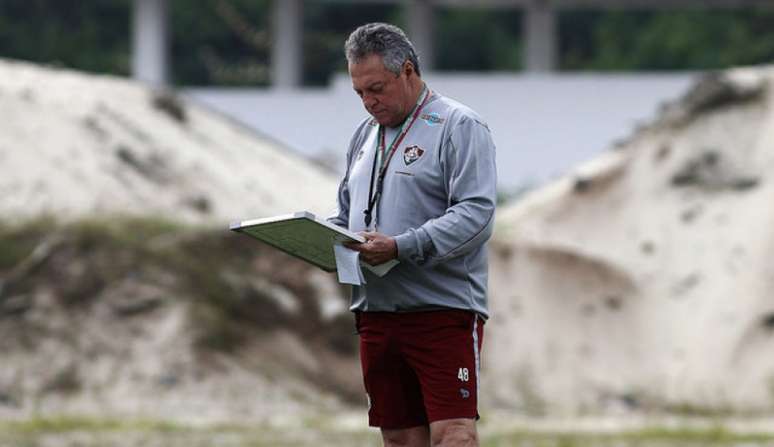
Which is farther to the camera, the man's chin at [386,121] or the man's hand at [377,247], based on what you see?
the man's chin at [386,121]

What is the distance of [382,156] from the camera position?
6609 millimetres

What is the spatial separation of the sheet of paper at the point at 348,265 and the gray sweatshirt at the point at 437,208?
156mm

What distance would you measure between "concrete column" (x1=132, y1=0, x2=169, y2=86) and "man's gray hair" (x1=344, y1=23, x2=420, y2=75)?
26873 mm

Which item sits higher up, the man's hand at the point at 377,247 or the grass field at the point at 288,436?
the man's hand at the point at 377,247

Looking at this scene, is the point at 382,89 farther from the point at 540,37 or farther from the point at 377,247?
the point at 540,37

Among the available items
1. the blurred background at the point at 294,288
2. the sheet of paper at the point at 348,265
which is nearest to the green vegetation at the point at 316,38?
the blurred background at the point at 294,288

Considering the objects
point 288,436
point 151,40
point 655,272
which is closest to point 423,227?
point 288,436

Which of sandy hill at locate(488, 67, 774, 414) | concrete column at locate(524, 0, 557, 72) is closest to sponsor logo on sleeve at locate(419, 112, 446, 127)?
sandy hill at locate(488, 67, 774, 414)

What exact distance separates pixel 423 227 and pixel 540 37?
28.0 metres

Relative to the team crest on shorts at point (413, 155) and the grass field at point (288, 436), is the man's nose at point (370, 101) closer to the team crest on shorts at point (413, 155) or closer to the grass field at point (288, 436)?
the team crest on shorts at point (413, 155)

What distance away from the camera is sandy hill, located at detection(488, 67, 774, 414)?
19.9 meters

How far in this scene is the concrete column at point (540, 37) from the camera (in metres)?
33.9

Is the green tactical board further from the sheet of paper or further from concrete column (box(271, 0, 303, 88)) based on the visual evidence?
concrete column (box(271, 0, 303, 88))

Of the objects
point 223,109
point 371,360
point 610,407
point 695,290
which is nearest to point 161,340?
point 610,407
